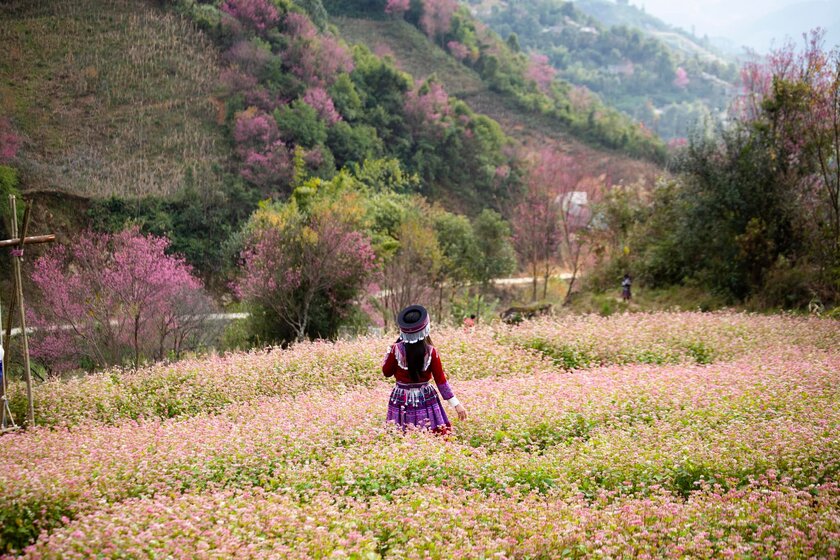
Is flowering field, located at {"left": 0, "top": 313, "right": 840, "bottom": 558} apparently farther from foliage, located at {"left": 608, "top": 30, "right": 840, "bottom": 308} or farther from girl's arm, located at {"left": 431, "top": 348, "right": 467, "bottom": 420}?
foliage, located at {"left": 608, "top": 30, "right": 840, "bottom": 308}

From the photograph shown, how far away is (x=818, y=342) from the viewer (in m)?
10.7

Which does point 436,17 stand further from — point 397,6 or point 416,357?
point 416,357

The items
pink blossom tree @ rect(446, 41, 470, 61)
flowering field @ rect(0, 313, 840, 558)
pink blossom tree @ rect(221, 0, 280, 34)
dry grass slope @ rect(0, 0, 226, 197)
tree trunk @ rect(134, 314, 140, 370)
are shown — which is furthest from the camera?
pink blossom tree @ rect(446, 41, 470, 61)

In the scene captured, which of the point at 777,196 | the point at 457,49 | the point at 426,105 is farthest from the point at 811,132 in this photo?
the point at 457,49

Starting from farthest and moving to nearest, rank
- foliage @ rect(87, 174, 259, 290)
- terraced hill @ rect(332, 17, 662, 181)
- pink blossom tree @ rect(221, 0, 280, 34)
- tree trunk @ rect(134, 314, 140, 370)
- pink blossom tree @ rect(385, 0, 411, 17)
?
pink blossom tree @ rect(385, 0, 411, 17), terraced hill @ rect(332, 17, 662, 181), pink blossom tree @ rect(221, 0, 280, 34), foliage @ rect(87, 174, 259, 290), tree trunk @ rect(134, 314, 140, 370)

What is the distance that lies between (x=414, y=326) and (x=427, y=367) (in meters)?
0.46

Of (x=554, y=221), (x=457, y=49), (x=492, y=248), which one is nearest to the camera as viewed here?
(x=492, y=248)

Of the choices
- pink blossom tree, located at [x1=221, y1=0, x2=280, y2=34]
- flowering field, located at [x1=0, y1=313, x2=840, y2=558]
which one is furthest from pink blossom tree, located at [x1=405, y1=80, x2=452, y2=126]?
flowering field, located at [x1=0, y1=313, x2=840, y2=558]

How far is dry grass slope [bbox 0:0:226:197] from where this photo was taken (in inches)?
710

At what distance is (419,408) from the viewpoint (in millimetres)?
6762

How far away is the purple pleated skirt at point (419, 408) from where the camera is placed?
6.76 metres

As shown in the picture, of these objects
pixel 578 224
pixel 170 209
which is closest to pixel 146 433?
pixel 170 209

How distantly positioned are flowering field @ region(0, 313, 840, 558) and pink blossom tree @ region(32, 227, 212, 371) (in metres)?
5.12

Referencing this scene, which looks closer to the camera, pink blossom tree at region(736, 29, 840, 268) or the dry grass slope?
pink blossom tree at region(736, 29, 840, 268)
